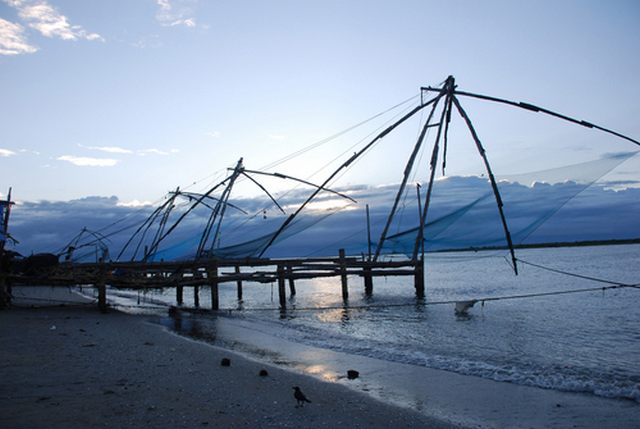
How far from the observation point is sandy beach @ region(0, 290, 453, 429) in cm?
359

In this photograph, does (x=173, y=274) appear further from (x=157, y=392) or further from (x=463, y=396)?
(x=463, y=396)

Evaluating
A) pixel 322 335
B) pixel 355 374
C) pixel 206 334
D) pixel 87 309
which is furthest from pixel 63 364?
pixel 87 309

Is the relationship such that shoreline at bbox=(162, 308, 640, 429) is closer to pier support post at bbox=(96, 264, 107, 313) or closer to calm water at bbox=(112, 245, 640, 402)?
calm water at bbox=(112, 245, 640, 402)

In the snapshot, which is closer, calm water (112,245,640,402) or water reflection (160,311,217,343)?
calm water (112,245,640,402)

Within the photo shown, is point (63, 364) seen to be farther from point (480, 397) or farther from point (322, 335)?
point (322, 335)

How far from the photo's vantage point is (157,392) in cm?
436

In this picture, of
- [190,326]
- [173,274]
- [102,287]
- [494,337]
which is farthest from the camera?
[173,274]

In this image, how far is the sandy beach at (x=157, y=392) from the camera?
359 centimetres

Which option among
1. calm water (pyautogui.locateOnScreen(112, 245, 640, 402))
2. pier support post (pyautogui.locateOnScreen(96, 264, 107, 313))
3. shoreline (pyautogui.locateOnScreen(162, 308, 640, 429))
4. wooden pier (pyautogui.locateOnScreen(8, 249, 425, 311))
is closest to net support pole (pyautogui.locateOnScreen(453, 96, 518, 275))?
calm water (pyautogui.locateOnScreen(112, 245, 640, 402))

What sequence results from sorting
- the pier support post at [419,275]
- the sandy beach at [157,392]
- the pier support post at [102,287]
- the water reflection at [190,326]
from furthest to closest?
the pier support post at [419,275]
the pier support post at [102,287]
the water reflection at [190,326]
the sandy beach at [157,392]

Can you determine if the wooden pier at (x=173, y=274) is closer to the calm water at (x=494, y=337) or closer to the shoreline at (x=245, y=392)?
the calm water at (x=494, y=337)

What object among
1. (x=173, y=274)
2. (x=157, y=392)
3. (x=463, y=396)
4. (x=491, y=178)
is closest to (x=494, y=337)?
(x=491, y=178)

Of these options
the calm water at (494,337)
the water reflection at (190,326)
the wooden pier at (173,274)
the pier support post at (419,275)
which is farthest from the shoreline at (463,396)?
the pier support post at (419,275)

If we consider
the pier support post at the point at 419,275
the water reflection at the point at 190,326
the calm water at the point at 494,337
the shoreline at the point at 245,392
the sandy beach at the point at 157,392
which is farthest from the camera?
the pier support post at the point at 419,275
